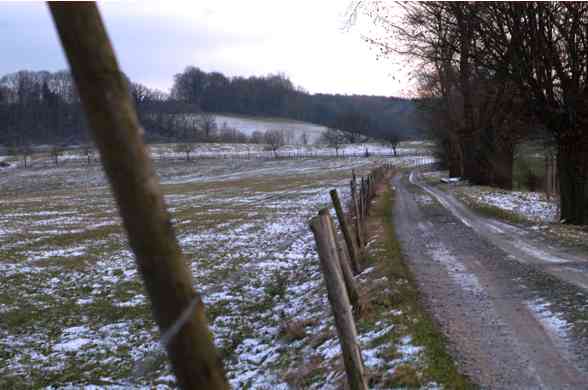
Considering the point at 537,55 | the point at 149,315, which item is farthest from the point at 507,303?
the point at 537,55

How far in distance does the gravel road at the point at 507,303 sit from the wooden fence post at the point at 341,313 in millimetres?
Answer: 1283

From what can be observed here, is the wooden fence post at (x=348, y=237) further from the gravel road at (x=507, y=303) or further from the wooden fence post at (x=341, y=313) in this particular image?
the wooden fence post at (x=341, y=313)

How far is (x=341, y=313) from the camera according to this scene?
14.5ft

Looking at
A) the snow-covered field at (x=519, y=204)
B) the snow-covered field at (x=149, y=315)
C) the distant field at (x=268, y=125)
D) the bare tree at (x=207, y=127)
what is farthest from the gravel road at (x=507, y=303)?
the distant field at (x=268, y=125)

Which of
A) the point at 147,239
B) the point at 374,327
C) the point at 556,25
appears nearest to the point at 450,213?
the point at 556,25

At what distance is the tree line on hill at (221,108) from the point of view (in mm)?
82500

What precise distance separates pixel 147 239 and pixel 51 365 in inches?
276

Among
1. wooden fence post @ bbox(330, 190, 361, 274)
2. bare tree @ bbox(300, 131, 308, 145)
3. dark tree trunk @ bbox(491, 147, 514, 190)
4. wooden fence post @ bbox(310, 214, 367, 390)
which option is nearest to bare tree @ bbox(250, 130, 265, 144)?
bare tree @ bbox(300, 131, 308, 145)

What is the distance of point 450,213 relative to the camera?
18.6 meters

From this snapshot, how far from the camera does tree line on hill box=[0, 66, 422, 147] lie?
82.5 metres

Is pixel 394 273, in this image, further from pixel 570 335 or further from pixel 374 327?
pixel 570 335

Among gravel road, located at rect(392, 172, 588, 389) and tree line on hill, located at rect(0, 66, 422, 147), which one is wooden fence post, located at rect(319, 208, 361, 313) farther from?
tree line on hill, located at rect(0, 66, 422, 147)

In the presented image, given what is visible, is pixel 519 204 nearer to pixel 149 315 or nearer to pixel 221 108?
pixel 149 315

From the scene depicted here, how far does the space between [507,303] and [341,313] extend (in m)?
3.86
